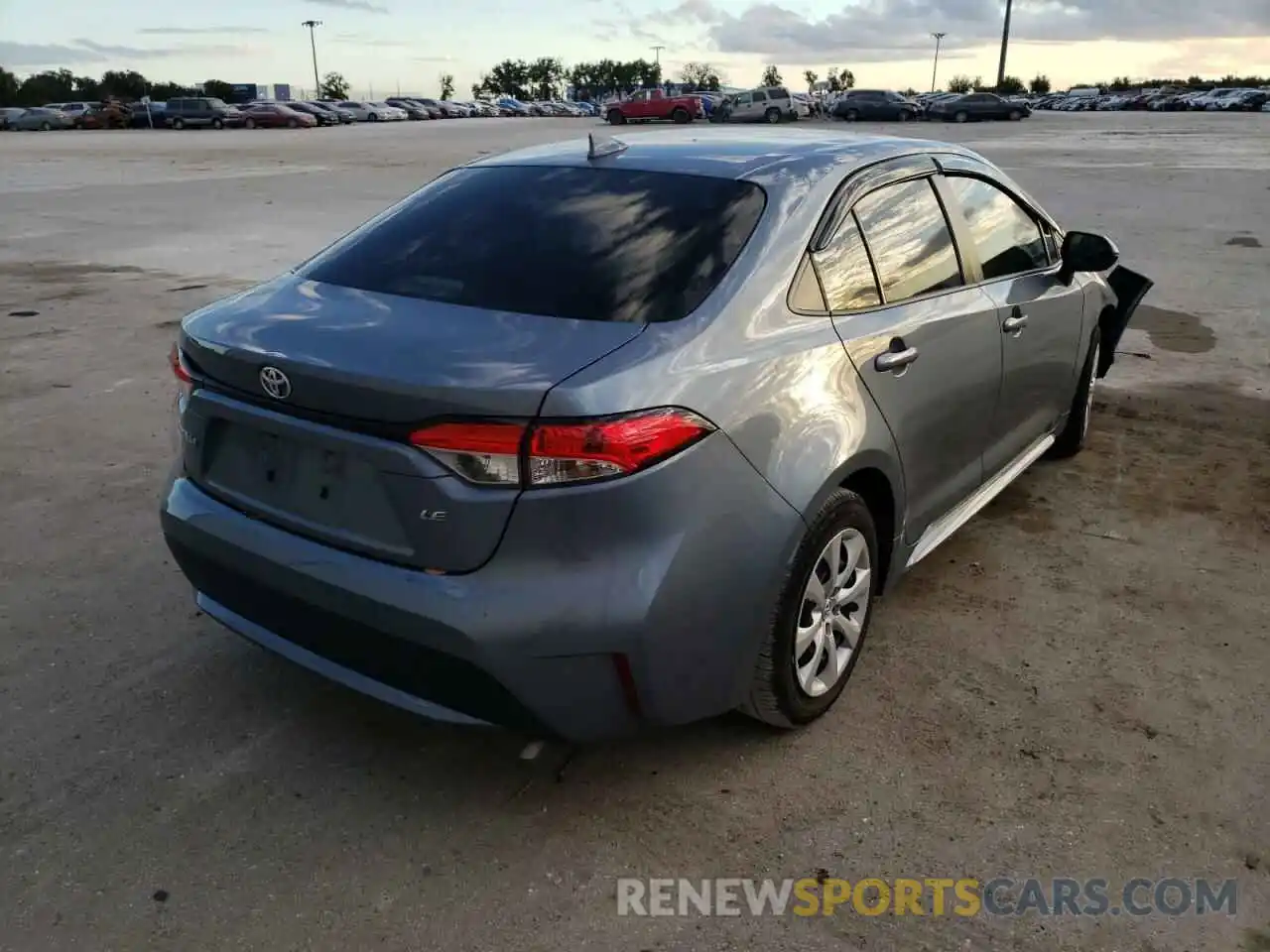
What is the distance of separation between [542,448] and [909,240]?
179 centimetres

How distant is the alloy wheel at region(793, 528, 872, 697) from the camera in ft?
9.69

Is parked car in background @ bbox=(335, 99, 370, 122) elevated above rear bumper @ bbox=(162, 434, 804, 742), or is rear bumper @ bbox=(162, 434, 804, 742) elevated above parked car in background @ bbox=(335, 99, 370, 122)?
parked car in background @ bbox=(335, 99, 370, 122)

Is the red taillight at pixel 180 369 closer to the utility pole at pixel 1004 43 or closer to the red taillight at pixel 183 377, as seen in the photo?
the red taillight at pixel 183 377

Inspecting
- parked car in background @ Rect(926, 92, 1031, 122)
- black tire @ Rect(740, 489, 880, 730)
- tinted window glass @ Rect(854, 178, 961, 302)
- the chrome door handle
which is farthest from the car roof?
parked car in background @ Rect(926, 92, 1031, 122)

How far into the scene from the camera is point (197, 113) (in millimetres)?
58250

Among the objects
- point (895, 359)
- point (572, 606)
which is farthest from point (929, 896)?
point (895, 359)

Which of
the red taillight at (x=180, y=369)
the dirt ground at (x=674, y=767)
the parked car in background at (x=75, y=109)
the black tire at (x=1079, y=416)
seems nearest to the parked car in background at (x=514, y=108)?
the parked car in background at (x=75, y=109)

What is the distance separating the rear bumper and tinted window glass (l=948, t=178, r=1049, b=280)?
71.4 inches

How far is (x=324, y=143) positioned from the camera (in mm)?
38625

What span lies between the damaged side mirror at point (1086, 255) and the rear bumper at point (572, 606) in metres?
2.44

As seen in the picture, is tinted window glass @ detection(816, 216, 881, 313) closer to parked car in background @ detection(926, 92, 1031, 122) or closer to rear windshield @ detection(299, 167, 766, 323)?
rear windshield @ detection(299, 167, 766, 323)

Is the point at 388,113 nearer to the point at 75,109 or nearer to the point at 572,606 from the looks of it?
the point at 75,109

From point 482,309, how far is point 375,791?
52.5 inches

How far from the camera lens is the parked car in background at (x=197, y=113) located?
2285 inches
